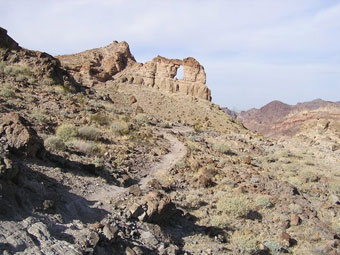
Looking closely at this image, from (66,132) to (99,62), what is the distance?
34.9 metres

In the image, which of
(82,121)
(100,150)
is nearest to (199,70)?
(82,121)

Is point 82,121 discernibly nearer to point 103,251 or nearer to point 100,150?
point 100,150

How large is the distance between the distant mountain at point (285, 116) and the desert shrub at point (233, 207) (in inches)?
1953

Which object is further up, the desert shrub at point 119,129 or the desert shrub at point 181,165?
the desert shrub at point 119,129

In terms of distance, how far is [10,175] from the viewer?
6129 millimetres

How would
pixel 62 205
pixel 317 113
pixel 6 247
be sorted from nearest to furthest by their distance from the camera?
pixel 6 247 → pixel 62 205 → pixel 317 113

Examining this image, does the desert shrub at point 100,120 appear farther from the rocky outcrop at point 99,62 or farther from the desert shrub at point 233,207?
the rocky outcrop at point 99,62

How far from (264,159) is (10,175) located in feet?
42.1

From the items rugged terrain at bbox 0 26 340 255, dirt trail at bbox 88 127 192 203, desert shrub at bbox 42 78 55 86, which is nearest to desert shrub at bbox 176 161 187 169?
rugged terrain at bbox 0 26 340 255

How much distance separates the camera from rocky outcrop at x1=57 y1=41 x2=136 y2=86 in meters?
42.1

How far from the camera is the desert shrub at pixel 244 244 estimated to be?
7.86m

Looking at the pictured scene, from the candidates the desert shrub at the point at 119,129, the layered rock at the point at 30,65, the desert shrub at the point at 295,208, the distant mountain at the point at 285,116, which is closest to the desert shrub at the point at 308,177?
the desert shrub at the point at 295,208

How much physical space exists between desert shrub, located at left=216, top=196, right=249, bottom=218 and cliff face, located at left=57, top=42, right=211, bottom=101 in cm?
3272

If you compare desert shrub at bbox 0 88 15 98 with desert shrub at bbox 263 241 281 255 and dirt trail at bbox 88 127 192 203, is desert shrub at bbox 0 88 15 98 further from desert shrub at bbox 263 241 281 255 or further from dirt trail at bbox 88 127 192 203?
desert shrub at bbox 263 241 281 255
